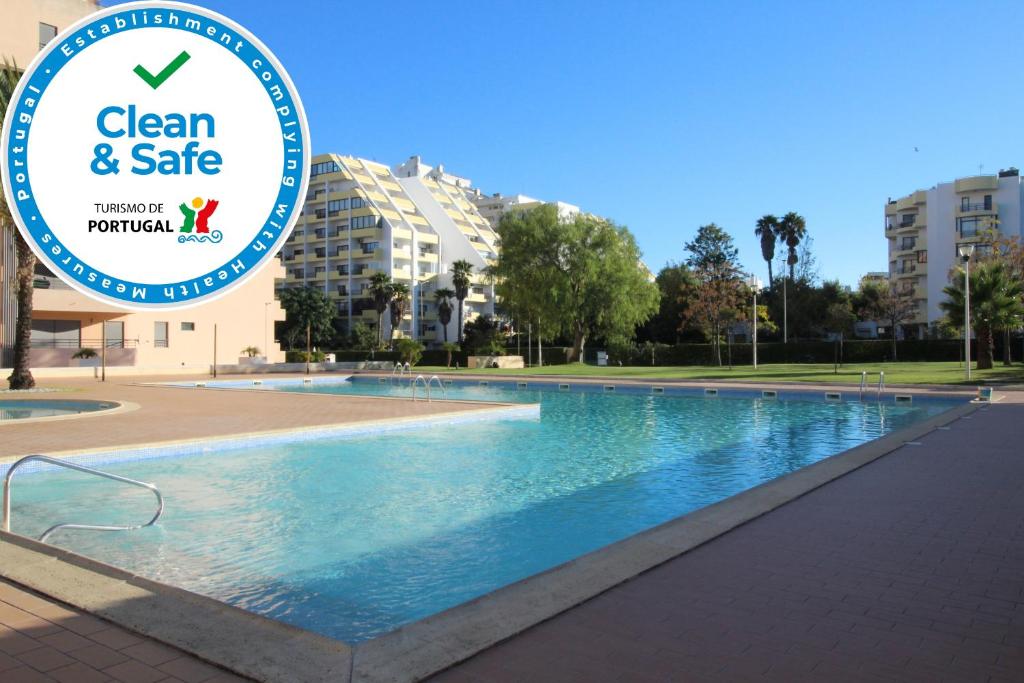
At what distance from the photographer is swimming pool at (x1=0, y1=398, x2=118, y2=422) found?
1745 cm

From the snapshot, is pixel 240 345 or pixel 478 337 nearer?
pixel 240 345

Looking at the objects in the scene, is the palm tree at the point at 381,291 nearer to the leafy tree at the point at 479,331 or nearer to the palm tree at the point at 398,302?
the palm tree at the point at 398,302

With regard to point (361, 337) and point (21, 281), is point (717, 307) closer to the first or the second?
point (21, 281)

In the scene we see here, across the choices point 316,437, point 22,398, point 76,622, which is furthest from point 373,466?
point 22,398

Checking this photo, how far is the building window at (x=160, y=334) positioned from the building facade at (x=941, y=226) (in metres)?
56.9

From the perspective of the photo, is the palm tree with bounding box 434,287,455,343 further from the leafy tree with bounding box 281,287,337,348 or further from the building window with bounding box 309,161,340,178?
the building window with bounding box 309,161,340,178

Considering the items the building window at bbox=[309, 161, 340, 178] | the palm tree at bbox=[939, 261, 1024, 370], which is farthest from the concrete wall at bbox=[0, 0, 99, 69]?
the palm tree at bbox=[939, 261, 1024, 370]

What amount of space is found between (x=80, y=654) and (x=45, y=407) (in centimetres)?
1849

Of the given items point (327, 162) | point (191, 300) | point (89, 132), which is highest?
point (327, 162)

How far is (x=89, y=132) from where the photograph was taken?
255 inches

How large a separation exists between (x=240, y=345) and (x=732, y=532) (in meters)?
41.8

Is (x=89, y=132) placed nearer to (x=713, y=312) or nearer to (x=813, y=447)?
(x=813, y=447)

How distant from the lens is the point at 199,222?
259 inches

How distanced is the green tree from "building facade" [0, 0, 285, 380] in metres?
15.7
